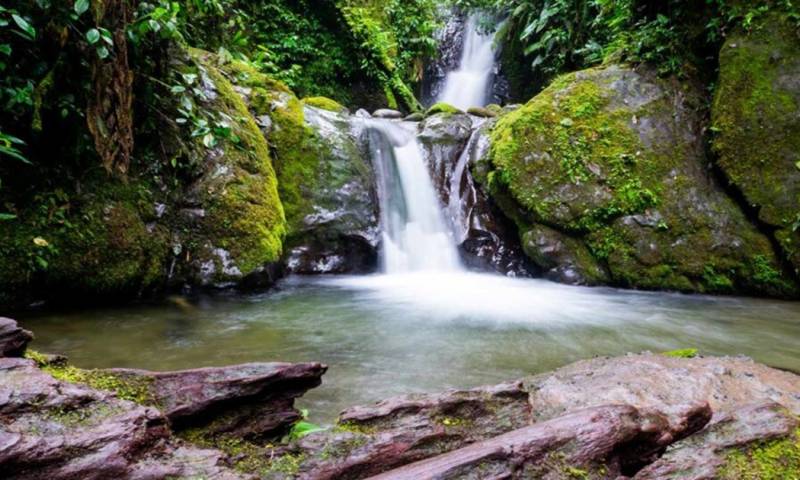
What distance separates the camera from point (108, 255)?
4.76 m

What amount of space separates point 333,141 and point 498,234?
3163mm

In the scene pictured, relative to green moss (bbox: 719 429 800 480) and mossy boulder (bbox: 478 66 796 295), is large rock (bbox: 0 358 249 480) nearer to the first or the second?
green moss (bbox: 719 429 800 480)

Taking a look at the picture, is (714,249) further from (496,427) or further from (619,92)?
(496,427)

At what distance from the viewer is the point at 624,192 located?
21.7 ft

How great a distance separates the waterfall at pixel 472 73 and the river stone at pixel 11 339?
13094mm

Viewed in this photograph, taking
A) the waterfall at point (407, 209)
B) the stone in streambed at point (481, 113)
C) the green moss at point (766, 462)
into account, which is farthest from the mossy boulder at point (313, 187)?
the green moss at point (766, 462)

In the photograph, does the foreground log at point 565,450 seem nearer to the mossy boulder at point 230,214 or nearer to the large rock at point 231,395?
the large rock at point 231,395

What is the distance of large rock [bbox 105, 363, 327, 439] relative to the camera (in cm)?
168

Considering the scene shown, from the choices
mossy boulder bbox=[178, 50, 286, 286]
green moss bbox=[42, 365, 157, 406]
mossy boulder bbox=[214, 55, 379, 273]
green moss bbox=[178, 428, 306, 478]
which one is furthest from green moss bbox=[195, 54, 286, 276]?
green moss bbox=[178, 428, 306, 478]

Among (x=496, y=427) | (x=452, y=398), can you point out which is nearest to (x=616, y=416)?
(x=496, y=427)

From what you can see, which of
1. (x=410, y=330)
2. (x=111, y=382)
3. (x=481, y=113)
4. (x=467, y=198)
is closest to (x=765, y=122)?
(x=467, y=198)

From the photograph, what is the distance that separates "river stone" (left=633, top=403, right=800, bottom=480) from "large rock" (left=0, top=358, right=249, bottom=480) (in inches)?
50.3

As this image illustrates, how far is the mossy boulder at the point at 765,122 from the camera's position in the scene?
231 inches

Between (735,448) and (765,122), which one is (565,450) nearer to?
(735,448)
